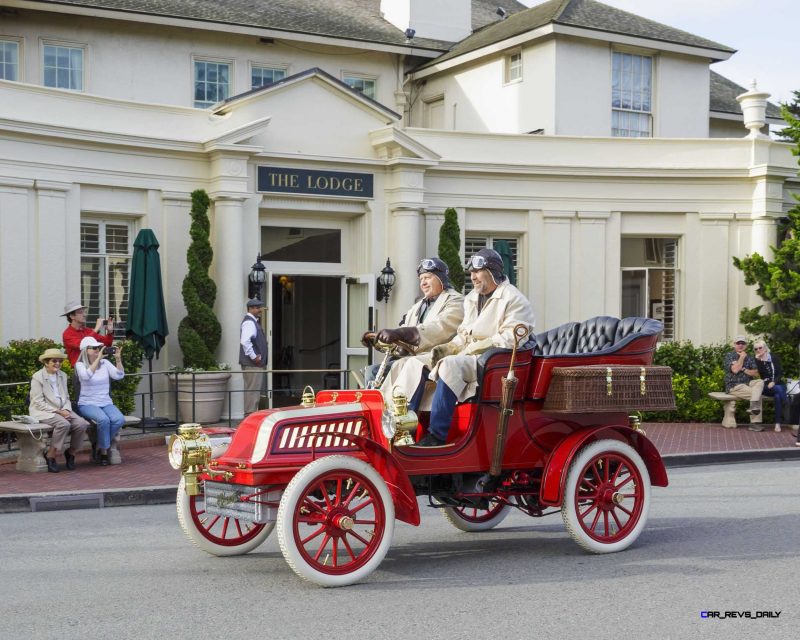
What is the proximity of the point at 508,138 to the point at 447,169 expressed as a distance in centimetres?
149

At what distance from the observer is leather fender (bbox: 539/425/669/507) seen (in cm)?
730

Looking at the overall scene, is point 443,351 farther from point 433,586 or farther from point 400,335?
point 433,586

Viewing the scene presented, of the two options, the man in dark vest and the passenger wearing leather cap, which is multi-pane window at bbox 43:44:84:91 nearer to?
the man in dark vest

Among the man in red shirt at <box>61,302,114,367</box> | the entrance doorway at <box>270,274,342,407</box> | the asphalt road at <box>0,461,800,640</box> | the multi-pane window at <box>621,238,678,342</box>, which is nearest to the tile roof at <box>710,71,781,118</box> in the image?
the multi-pane window at <box>621,238,678,342</box>

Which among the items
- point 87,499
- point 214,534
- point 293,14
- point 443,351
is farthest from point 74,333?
point 293,14

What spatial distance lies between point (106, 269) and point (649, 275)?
32.7 feet

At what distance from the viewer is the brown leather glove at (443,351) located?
7.67 metres

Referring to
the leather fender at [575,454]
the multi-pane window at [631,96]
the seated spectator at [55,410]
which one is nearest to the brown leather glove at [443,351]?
the leather fender at [575,454]

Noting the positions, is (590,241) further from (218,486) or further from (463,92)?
(218,486)

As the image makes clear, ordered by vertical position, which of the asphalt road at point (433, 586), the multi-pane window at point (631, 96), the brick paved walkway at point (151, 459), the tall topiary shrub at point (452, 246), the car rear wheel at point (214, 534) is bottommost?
the brick paved walkway at point (151, 459)

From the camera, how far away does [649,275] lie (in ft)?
67.7

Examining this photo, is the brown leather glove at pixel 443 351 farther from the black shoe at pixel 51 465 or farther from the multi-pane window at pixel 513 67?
the multi-pane window at pixel 513 67

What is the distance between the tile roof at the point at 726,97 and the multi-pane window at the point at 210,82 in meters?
11.3

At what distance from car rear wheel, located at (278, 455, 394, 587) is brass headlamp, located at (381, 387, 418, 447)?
30 centimetres
